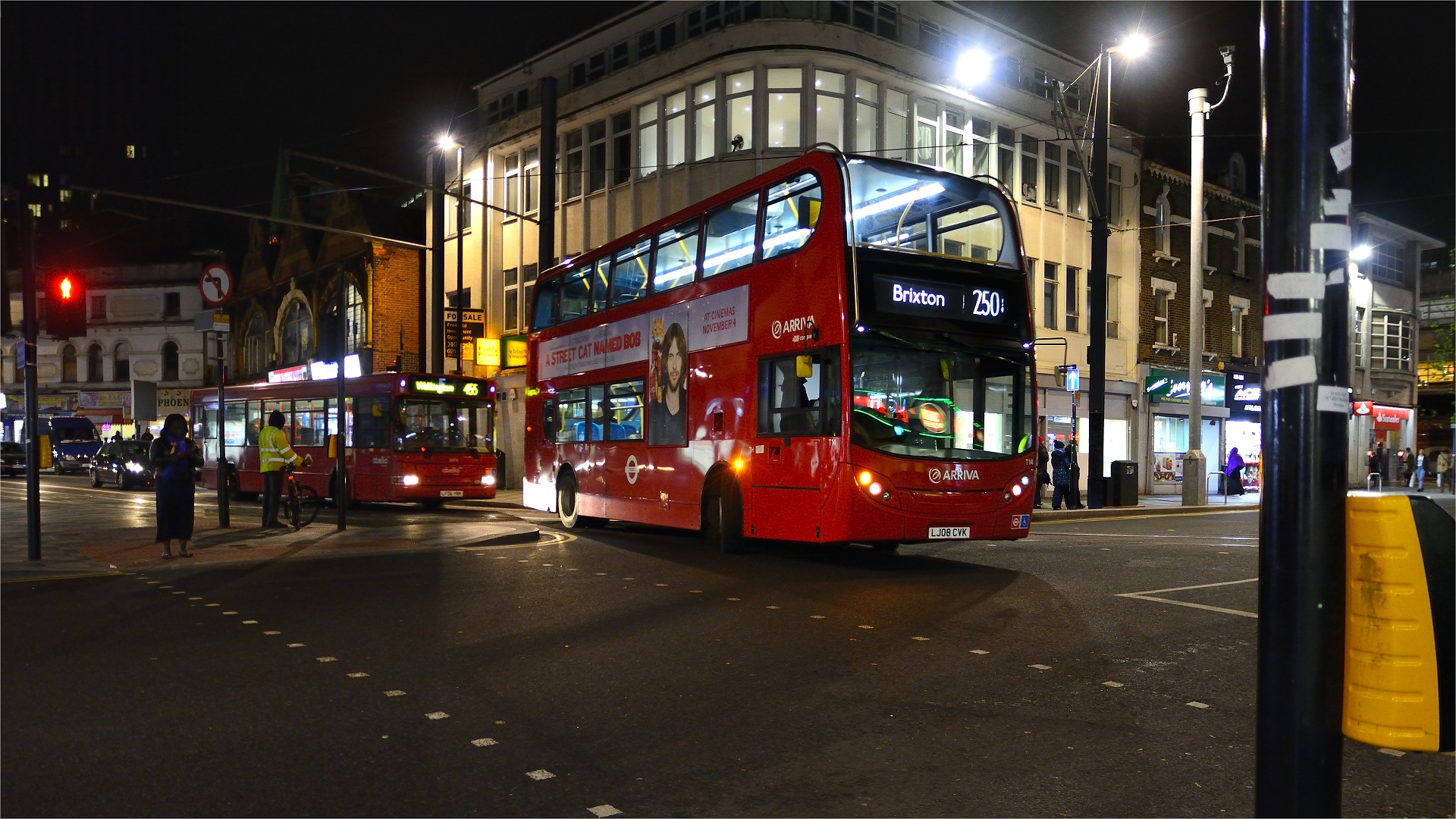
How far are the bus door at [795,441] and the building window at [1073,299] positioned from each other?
22.0 metres

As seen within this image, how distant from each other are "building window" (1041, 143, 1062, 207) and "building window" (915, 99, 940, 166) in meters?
4.79

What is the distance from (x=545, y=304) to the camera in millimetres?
19125

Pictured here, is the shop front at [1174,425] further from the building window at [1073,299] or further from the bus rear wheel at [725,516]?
the bus rear wheel at [725,516]

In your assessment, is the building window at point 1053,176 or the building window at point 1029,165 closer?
the building window at point 1029,165

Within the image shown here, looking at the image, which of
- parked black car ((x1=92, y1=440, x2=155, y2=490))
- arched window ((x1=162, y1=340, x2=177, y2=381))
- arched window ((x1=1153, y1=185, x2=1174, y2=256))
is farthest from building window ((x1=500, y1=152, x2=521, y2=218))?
arched window ((x1=162, y1=340, x2=177, y2=381))

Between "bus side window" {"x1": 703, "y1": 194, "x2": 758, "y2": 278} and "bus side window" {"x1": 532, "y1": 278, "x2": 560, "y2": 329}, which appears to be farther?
"bus side window" {"x1": 532, "y1": 278, "x2": 560, "y2": 329}

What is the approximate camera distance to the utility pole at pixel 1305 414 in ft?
9.35

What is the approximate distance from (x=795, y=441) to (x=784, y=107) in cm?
1638

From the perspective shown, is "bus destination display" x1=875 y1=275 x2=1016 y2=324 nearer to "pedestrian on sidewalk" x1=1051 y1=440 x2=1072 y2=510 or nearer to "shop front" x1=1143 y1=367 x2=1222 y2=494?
"pedestrian on sidewalk" x1=1051 y1=440 x2=1072 y2=510

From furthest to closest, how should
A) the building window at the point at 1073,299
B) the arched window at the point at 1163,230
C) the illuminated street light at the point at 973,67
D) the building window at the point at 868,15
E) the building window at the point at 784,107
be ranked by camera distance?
the arched window at the point at 1163,230
the building window at the point at 1073,299
the illuminated street light at the point at 973,67
the building window at the point at 868,15
the building window at the point at 784,107

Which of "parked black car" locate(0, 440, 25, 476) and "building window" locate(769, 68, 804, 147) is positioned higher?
"building window" locate(769, 68, 804, 147)

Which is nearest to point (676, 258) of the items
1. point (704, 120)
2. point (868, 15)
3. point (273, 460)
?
point (273, 460)

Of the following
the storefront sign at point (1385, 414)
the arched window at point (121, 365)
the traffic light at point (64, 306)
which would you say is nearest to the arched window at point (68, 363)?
the arched window at point (121, 365)

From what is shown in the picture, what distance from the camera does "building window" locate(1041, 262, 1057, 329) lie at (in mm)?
30938
